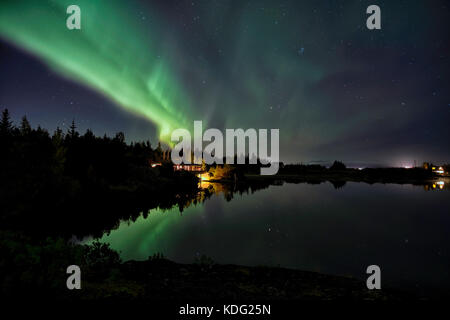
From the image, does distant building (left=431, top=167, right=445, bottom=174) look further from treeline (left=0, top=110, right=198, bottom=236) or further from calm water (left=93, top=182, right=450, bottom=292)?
treeline (left=0, top=110, right=198, bottom=236)

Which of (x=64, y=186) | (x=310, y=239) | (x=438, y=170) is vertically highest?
(x=438, y=170)

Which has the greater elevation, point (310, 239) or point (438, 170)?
point (438, 170)

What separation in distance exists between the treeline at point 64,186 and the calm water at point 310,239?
216 inches

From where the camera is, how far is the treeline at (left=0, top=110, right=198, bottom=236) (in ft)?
76.1

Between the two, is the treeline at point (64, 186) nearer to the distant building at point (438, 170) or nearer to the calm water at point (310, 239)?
the calm water at point (310, 239)

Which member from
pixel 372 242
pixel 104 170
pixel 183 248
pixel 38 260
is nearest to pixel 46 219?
pixel 183 248

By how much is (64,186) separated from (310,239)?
92.8 feet

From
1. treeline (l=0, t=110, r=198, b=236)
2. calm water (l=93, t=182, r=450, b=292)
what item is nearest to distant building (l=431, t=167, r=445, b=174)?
calm water (l=93, t=182, r=450, b=292)

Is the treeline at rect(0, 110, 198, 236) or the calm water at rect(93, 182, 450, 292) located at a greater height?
the treeline at rect(0, 110, 198, 236)

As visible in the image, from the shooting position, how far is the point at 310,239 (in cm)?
2177

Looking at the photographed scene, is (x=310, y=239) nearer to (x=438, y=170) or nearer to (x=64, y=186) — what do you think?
(x=64, y=186)

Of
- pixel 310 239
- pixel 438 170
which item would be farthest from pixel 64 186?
pixel 438 170

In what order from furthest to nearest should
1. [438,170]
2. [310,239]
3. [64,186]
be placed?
[438,170] → [64,186] → [310,239]

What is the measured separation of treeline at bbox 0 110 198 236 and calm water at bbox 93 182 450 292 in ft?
18.0
